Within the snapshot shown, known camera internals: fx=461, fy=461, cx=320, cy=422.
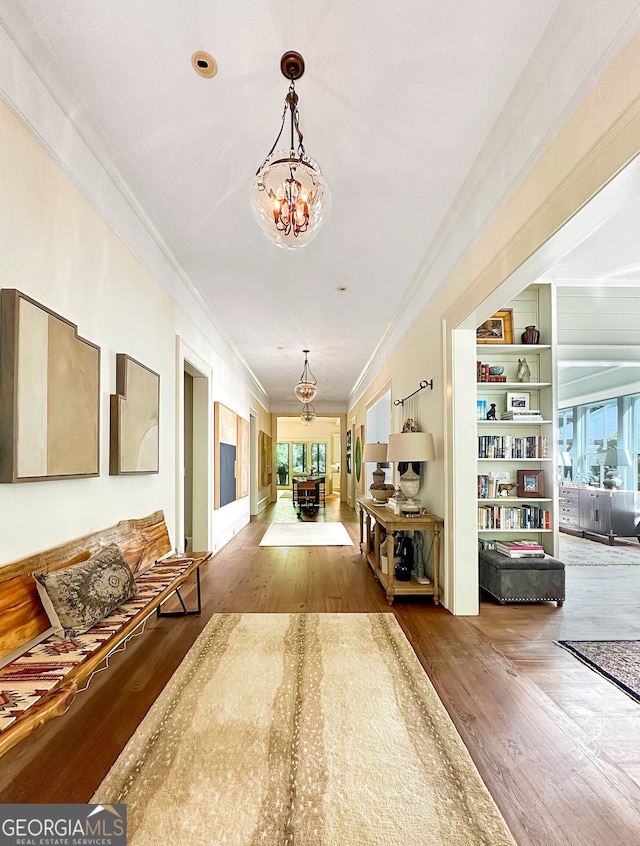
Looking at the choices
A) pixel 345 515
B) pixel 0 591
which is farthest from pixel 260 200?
pixel 345 515

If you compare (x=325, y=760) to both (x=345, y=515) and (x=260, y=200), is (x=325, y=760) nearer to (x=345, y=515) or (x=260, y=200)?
(x=260, y=200)

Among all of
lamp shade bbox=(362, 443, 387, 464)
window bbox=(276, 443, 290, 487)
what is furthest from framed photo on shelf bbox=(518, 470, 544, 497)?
window bbox=(276, 443, 290, 487)

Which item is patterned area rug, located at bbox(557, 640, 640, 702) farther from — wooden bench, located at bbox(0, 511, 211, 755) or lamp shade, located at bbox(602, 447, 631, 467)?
lamp shade, located at bbox(602, 447, 631, 467)

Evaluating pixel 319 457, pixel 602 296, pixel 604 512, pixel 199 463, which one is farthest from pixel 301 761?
pixel 319 457

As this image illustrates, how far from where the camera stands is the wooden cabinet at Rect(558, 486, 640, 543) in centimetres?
664

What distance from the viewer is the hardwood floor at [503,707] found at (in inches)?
63.2

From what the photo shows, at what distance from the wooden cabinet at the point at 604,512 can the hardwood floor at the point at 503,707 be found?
2.74 meters

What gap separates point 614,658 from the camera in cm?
273

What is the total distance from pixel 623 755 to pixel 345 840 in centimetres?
121

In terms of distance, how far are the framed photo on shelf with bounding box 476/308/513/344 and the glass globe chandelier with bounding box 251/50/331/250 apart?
2.75m

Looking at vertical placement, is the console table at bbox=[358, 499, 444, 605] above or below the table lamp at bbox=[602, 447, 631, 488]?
below

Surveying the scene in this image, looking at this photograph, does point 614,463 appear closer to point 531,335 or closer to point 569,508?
point 569,508

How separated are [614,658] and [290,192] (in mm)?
3115

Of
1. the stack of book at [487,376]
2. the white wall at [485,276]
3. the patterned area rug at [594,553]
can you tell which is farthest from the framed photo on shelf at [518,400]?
the patterned area rug at [594,553]
